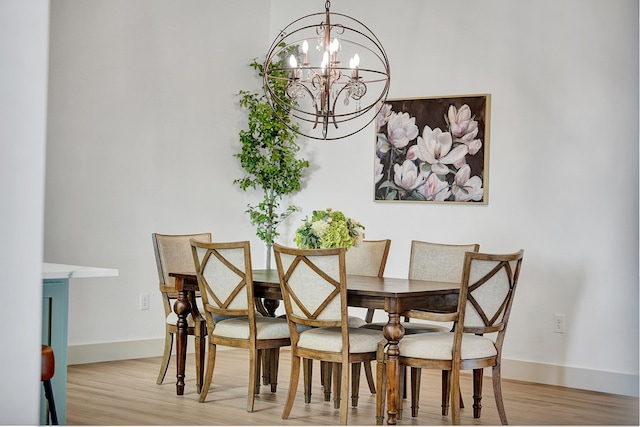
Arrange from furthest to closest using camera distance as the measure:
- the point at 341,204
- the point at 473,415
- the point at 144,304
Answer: the point at 341,204, the point at 144,304, the point at 473,415

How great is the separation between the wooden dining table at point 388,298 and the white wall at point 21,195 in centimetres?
215

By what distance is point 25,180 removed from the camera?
91.1 inches

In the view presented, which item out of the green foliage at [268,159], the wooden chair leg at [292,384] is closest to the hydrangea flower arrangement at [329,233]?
the wooden chair leg at [292,384]

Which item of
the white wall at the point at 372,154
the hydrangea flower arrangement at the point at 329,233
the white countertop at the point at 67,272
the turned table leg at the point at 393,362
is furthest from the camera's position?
the white wall at the point at 372,154

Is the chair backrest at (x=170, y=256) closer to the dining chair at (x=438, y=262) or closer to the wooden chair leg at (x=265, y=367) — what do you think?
the wooden chair leg at (x=265, y=367)

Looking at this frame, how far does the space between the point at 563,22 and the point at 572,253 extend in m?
1.56

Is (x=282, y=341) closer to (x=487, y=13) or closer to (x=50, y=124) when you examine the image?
(x=50, y=124)

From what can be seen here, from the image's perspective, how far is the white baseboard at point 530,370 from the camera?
5578mm

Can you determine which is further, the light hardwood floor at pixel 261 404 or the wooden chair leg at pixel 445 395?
the wooden chair leg at pixel 445 395

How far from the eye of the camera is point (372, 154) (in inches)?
270

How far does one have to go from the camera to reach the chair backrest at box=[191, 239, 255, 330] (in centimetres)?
469

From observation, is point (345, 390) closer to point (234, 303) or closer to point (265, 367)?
point (234, 303)

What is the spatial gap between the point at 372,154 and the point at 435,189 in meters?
0.66

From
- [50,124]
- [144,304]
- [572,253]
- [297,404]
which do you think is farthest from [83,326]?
[572,253]
